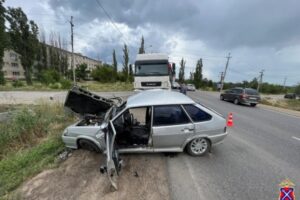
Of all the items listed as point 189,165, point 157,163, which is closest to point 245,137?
point 189,165

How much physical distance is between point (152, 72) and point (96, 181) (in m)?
7.92

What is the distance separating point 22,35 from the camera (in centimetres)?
3403

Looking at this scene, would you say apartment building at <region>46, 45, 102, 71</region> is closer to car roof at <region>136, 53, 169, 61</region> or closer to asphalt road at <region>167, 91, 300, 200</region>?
car roof at <region>136, 53, 169, 61</region>

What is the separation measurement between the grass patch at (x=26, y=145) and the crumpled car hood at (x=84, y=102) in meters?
1.16

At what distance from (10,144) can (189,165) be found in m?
5.65

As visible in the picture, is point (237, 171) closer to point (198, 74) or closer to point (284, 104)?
point (284, 104)

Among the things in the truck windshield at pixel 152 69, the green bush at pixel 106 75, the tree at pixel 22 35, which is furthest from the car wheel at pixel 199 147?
the green bush at pixel 106 75

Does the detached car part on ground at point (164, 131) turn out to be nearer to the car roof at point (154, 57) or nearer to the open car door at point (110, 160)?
the open car door at point (110, 160)

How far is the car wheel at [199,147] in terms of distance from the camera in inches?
145

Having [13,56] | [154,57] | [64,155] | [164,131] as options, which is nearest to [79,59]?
[13,56]

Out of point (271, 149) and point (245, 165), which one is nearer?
point (245, 165)

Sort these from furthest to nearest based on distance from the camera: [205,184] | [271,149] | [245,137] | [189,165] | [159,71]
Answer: [159,71], [245,137], [271,149], [189,165], [205,184]

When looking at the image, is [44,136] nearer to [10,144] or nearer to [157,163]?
[10,144]

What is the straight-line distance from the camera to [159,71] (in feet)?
32.4
